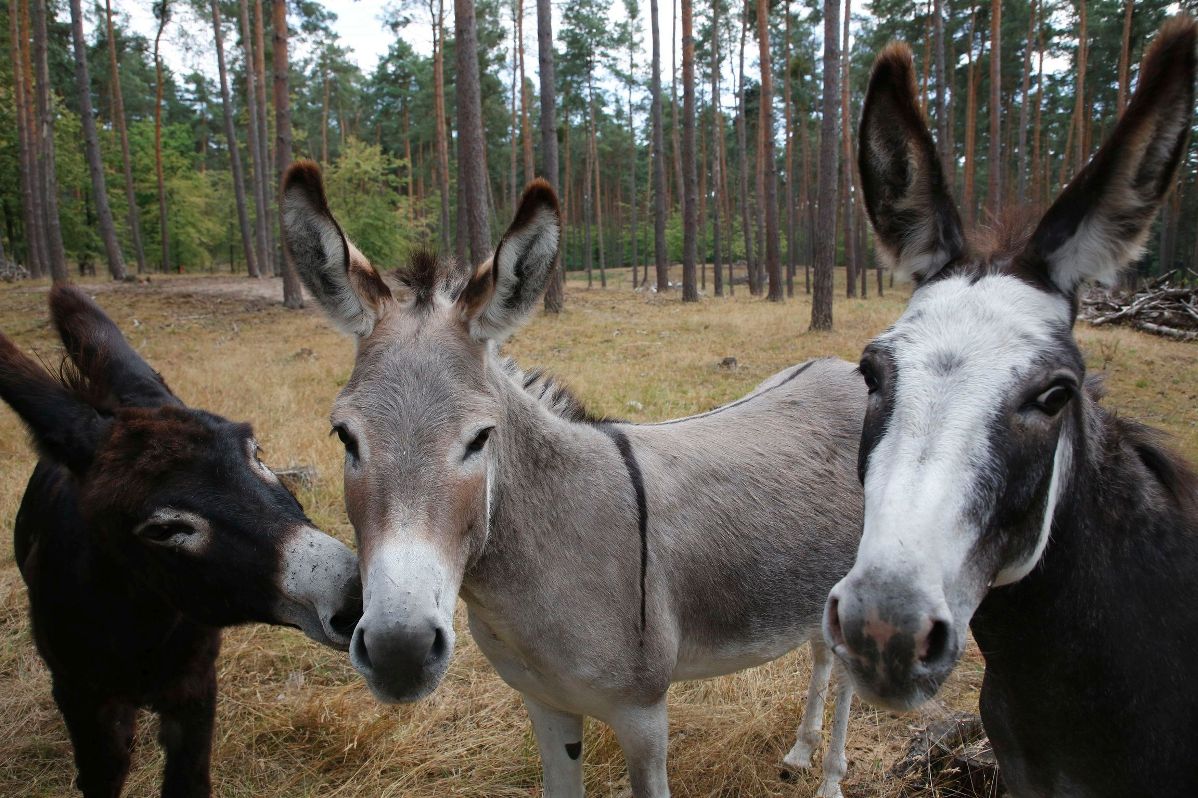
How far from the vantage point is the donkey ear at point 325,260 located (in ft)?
6.92

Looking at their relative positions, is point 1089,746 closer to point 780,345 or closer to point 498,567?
point 498,567

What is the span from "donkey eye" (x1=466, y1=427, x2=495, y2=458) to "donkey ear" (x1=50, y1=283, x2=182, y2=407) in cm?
187

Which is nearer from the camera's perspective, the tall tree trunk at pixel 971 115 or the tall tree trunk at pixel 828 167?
the tall tree trunk at pixel 828 167

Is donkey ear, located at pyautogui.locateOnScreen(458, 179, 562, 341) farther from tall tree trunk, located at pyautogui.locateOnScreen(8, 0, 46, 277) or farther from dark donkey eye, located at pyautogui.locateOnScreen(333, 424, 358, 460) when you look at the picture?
tall tree trunk, located at pyautogui.locateOnScreen(8, 0, 46, 277)

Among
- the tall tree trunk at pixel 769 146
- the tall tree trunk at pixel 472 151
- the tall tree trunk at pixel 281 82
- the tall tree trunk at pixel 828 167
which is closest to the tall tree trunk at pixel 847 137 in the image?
the tall tree trunk at pixel 769 146

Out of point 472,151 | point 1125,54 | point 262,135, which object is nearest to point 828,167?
point 472,151

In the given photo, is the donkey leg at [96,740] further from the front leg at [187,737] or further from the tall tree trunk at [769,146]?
the tall tree trunk at [769,146]

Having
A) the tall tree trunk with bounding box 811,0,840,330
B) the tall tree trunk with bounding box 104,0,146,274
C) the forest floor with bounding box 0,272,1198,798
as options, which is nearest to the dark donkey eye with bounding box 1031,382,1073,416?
the forest floor with bounding box 0,272,1198,798

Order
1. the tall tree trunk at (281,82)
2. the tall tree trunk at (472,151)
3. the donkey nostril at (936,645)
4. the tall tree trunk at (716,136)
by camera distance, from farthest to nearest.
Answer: the tall tree trunk at (716,136) → the tall tree trunk at (281,82) → the tall tree trunk at (472,151) → the donkey nostril at (936,645)

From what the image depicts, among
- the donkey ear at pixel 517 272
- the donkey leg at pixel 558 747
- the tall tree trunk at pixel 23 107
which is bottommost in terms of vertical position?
the donkey leg at pixel 558 747

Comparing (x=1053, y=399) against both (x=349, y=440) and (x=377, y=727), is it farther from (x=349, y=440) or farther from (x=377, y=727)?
(x=377, y=727)

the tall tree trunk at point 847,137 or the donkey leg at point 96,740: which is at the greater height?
the tall tree trunk at point 847,137

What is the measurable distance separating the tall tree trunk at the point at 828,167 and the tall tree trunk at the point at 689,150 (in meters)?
6.90

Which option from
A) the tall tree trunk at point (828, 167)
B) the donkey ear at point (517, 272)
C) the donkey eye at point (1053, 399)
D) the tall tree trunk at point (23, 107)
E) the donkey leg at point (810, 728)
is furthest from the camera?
the tall tree trunk at point (23, 107)
